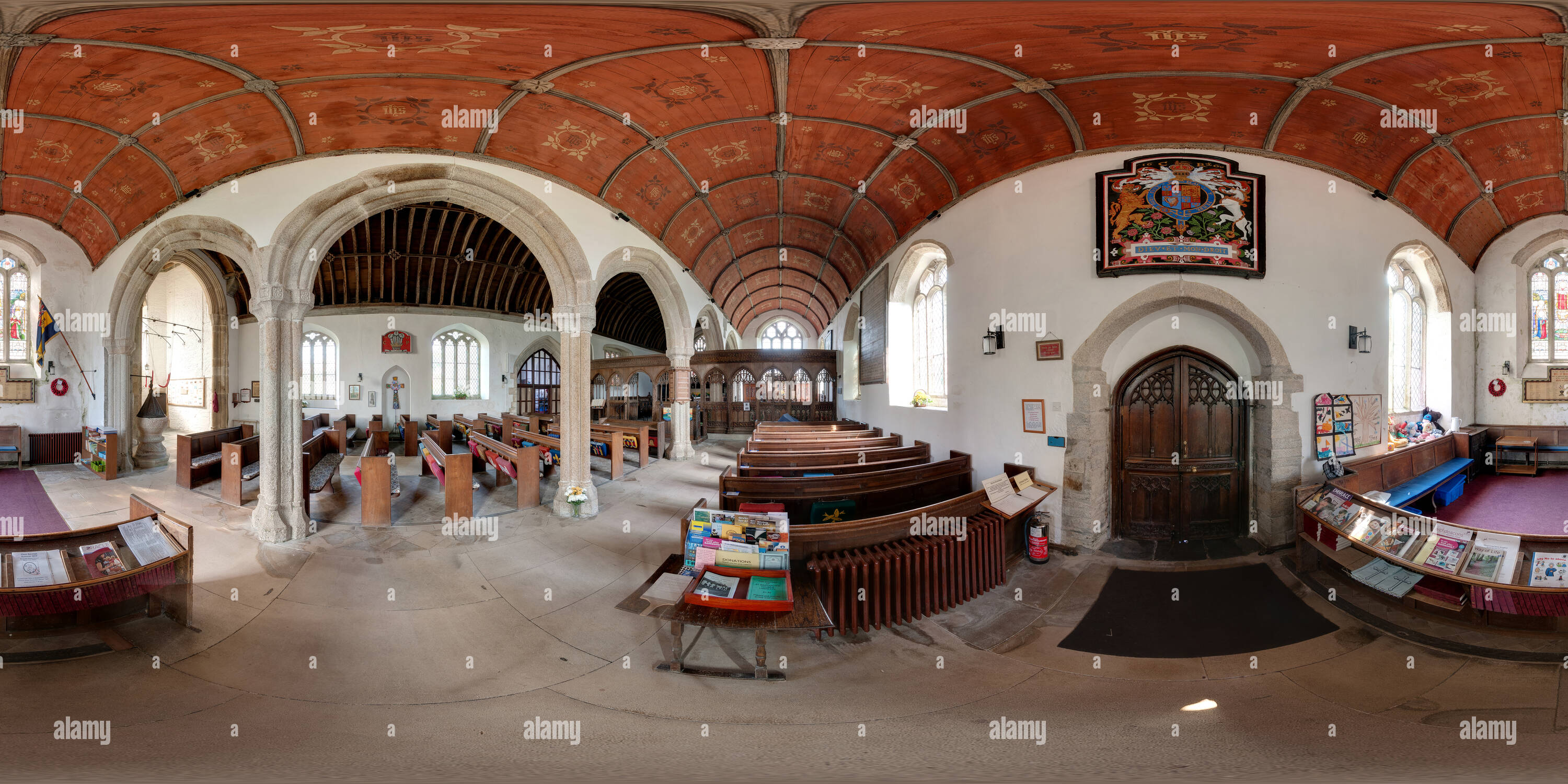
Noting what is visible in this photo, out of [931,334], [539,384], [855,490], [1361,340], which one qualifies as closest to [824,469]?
[855,490]

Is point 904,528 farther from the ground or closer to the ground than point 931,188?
closer to the ground

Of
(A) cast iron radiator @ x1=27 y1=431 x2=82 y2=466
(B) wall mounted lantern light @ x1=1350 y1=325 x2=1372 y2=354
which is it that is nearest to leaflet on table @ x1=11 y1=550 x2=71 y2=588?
(A) cast iron radiator @ x1=27 y1=431 x2=82 y2=466

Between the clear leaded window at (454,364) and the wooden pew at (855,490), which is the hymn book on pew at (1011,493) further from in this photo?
the clear leaded window at (454,364)

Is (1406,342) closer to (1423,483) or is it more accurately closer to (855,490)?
(1423,483)

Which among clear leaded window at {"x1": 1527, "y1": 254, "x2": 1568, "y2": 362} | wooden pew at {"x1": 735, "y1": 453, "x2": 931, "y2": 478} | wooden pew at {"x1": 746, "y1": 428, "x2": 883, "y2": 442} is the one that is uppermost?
clear leaded window at {"x1": 1527, "y1": 254, "x2": 1568, "y2": 362}

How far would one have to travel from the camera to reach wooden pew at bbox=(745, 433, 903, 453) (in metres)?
7.11

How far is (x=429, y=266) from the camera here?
51.9 feet

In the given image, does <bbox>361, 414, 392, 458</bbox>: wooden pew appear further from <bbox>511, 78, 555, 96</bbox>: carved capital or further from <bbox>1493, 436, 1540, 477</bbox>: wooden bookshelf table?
<bbox>1493, 436, 1540, 477</bbox>: wooden bookshelf table

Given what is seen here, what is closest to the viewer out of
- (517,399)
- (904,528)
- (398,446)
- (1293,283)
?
(904,528)

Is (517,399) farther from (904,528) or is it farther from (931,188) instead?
(904,528)

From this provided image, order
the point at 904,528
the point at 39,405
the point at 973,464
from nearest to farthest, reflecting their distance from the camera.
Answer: the point at 904,528, the point at 973,464, the point at 39,405

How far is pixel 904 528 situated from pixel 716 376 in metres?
12.0

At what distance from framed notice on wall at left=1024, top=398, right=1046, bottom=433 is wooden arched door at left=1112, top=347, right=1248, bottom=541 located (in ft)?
2.36

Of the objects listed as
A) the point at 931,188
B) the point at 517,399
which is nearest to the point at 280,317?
the point at 931,188
